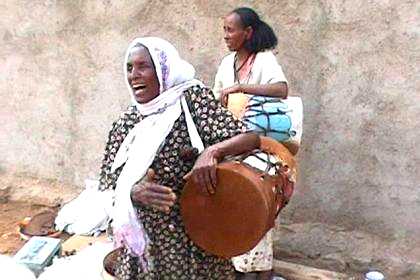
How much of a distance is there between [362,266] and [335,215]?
39 centimetres

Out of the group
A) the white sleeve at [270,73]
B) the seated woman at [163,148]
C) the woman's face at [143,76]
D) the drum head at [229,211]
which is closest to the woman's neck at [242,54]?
the white sleeve at [270,73]

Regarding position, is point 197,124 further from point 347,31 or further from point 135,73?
point 347,31

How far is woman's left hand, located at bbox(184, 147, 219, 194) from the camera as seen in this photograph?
2.42 m

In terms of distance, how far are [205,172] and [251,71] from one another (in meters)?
1.63

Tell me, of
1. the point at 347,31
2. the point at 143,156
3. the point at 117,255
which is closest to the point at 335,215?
the point at 347,31

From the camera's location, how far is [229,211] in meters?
2.47

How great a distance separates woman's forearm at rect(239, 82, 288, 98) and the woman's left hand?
1.41 metres

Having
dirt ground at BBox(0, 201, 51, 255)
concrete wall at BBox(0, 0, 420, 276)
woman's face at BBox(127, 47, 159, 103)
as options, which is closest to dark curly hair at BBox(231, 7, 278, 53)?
concrete wall at BBox(0, 0, 420, 276)

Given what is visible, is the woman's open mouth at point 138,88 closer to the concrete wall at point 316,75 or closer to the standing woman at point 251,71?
the standing woman at point 251,71

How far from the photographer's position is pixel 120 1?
496 cm

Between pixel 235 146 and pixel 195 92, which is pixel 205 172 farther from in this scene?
pixel 195 92

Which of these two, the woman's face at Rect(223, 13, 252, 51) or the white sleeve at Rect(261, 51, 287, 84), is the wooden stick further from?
the woman's face at Rect(223, 13, 252, 51)

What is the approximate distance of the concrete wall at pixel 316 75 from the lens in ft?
13.9

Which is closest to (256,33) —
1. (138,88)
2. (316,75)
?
(316,75)
